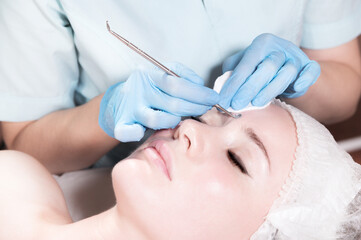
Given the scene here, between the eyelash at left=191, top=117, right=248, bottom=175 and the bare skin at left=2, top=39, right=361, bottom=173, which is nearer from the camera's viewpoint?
the eyelash at left=191, top=117, right=248, bottom=175

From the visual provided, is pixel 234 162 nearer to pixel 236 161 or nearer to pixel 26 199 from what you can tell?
pixel 236 161

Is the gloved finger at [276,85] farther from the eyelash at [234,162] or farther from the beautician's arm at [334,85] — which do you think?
the beautician's arm at [334,85]

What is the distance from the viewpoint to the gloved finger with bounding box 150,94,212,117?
3.60ft

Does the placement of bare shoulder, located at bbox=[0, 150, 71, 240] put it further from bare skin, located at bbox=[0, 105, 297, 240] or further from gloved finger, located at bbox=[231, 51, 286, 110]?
gloved finger, located at bbox=[231, 51, 286, 110]

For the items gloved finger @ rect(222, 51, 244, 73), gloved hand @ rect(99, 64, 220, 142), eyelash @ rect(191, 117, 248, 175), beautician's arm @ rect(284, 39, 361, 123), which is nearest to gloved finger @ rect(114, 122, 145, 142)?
gloved hand @ rect(99, 64, 220, 142)

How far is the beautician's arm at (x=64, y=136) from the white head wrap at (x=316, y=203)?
1.88 ft

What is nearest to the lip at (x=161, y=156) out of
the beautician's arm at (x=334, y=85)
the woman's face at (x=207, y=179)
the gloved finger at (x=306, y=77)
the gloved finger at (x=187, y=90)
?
the woman's face at (x=207, y=179)

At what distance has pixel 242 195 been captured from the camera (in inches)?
42.0

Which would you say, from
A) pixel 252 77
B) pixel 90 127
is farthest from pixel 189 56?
pixel 90 127

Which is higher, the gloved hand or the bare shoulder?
the gloved hand

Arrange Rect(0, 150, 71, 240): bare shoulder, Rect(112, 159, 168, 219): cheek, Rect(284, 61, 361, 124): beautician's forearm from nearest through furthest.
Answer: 1. Rect(112, 159, 168, 219): cheek
2. Rect(0, 150, 71, 240): bare shoulder
3. Rect(284, 61, 361, 124): beautician's forearm

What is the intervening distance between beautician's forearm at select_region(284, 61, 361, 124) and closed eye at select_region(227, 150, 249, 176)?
506mm

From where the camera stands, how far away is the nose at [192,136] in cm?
106

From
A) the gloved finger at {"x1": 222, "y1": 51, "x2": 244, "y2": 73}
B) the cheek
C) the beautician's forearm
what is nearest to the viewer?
the cheek
